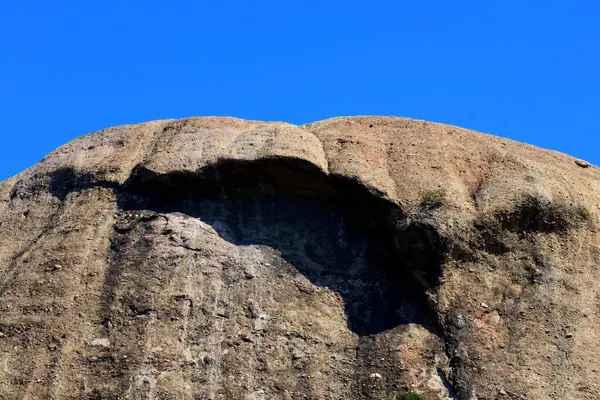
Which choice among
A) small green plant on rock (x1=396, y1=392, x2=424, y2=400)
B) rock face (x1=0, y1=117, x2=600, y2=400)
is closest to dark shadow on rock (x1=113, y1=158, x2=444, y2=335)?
rock face (x1=0, y1=117, x2=600, y2=400)

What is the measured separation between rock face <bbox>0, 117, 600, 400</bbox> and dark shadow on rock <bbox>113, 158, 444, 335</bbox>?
1.5 inches

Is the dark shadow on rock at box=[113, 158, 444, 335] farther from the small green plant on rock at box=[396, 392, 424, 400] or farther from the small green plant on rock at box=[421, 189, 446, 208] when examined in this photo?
the small green plant on rock at box=[396, 392, 424, 400]

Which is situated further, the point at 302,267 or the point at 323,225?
the point at 323,225

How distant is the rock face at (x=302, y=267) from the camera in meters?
22.0

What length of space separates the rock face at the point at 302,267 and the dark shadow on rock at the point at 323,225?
0.04 m

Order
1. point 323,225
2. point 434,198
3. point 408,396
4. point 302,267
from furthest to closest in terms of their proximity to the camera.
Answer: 1. point 323,225
2. point 302,267
3. point 434,198
4. point 408,396

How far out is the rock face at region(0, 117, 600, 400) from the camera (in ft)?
72.1

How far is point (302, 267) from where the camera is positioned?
23.8 metres

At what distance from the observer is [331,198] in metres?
24.4

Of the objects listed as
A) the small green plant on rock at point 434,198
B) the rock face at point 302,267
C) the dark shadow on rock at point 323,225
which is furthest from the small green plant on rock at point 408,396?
the small green plant on rock at point 434,198

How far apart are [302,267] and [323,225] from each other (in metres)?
1.11

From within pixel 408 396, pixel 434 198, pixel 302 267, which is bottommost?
pixel 408 396

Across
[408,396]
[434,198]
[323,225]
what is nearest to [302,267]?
[323,225]

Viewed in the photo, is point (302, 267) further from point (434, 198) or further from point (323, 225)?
point (434, 198)
